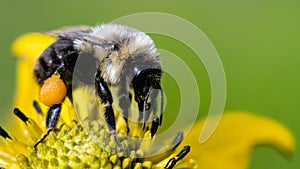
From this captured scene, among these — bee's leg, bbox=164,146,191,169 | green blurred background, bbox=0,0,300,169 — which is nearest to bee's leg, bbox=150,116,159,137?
bee's leg, bbox=164,146,191,169

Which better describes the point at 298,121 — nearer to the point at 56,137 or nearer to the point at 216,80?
the point at 216,80

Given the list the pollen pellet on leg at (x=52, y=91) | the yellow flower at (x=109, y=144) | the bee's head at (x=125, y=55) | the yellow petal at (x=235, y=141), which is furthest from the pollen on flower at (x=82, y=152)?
the yellow petal at (x=235, y=141)

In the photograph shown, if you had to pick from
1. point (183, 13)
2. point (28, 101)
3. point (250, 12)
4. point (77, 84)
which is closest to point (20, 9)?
point (183, 13)

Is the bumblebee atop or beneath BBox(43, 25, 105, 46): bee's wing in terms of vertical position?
beneath

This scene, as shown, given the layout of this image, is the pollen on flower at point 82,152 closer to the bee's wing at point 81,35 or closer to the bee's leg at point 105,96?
the bee's leg at point 105,96

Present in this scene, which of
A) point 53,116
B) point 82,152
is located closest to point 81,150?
point 82,152

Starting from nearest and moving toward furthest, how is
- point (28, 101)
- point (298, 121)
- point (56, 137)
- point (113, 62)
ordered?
point (113, 62) → point (56, 137) → point (28, 101) → point (298, 121)

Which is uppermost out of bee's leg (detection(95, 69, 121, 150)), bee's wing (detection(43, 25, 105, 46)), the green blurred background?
the green blurred background

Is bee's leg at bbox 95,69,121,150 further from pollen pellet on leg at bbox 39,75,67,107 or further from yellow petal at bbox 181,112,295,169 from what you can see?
yellow petal at bbox 181,112,295,169
